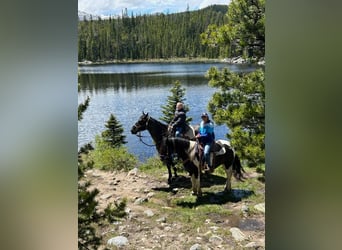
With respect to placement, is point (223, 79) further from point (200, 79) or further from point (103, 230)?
point (103, 230)

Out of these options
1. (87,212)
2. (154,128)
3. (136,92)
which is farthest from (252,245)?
(136,92)

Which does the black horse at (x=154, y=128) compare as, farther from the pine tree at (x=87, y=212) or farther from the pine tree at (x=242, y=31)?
the pine tree at (x=242, y=31)

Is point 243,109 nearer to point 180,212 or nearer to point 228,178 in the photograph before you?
point 228,178

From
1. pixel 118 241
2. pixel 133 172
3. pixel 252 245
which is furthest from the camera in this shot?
pixel 133 172

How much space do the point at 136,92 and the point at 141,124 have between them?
24 cm

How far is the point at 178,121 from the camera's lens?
3.28 metres

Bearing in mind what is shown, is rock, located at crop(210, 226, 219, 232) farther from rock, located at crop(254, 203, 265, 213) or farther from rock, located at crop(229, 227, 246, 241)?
rock, located at crop(254, 203, 265, 213)

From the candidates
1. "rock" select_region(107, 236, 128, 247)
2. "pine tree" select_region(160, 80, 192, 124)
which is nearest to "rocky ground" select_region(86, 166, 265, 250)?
"rock" select_region(107, 236, 128, 247)

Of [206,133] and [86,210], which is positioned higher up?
[206,133]

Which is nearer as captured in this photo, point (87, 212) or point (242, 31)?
point (87, 212)

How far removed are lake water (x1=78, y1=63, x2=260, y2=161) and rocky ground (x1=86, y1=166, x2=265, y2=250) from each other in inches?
10.3

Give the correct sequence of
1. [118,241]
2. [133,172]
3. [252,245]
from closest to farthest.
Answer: [252,245] → [118,241] → [133,172]

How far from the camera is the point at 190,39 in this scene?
132 inches
